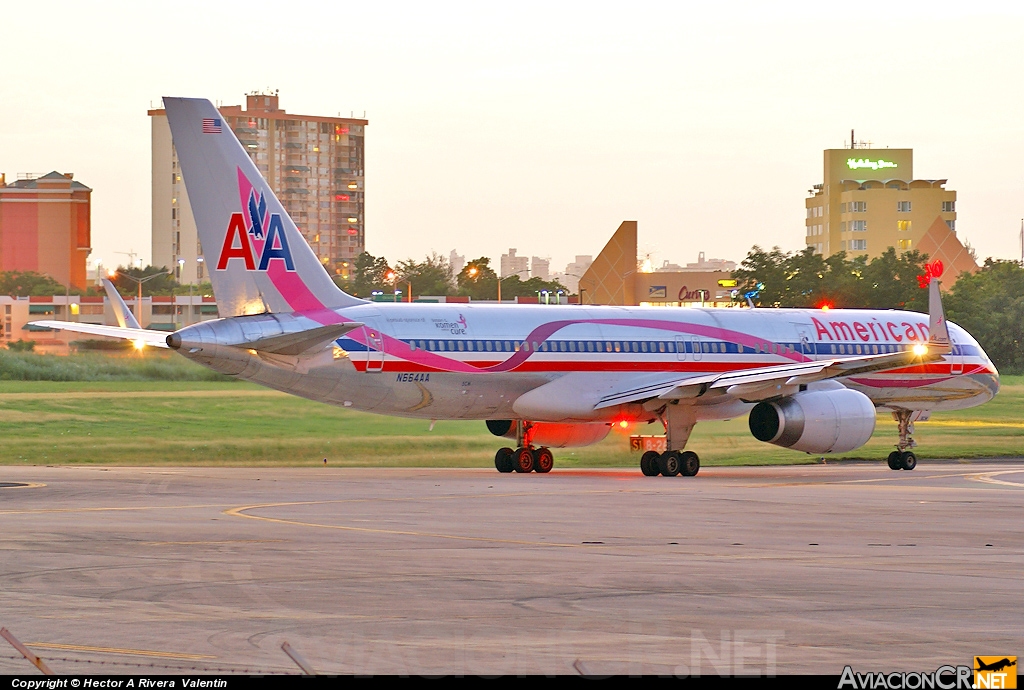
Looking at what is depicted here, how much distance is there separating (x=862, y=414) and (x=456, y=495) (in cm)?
1348

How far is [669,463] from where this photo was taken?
1444 inches

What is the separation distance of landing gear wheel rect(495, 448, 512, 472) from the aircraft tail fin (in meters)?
7.44

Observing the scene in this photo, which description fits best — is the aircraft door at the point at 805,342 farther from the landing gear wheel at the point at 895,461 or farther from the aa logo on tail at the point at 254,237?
the aa logo on tail at the point at 254,237

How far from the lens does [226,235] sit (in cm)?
3241

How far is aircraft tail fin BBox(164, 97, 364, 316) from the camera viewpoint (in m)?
32.0

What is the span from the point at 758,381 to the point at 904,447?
7156 mm

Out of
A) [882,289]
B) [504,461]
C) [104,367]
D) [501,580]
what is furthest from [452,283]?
[501,580]

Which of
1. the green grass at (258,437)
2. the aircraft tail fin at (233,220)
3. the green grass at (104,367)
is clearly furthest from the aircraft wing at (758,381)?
the green grass at (104,367)

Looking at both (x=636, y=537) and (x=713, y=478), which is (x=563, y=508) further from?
(x=713, y=478)

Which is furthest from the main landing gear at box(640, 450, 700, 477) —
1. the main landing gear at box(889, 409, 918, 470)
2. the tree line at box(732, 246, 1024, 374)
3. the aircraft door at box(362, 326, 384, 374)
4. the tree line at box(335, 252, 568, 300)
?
the tree line at box(335, 252, 568, 300)

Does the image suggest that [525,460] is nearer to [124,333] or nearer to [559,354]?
[559,354]

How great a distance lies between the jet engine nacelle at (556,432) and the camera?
3847 cm

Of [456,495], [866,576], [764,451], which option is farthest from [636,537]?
[764,451]

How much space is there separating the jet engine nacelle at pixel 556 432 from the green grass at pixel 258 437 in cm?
180
